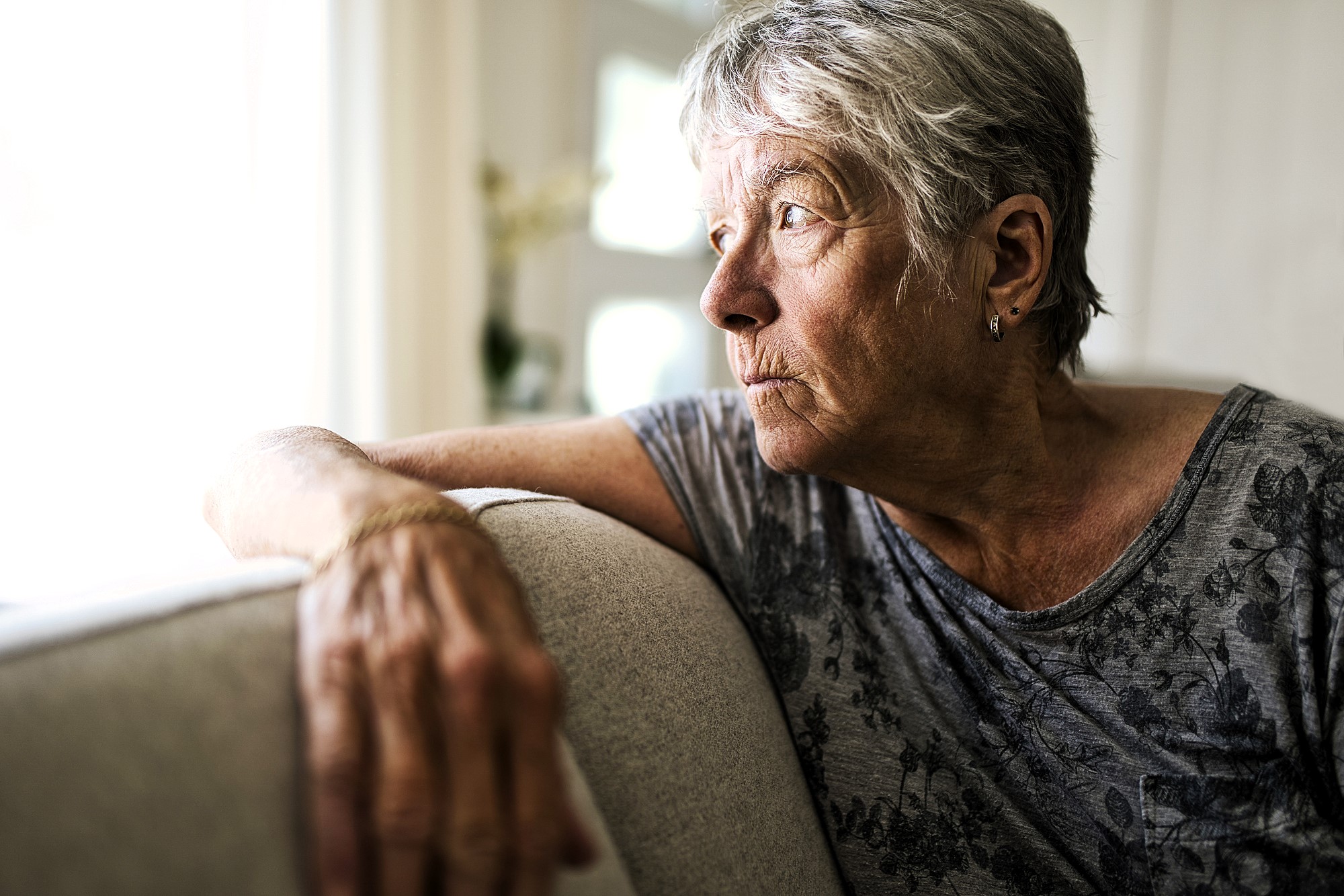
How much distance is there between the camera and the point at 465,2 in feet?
9.25

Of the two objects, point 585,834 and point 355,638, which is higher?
point 355,638

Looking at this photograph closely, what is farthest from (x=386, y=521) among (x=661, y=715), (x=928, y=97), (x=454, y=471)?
(x=928, y=97)

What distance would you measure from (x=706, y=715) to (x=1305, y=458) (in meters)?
0.66

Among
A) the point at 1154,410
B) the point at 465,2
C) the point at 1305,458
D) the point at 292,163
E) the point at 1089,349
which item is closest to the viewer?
→ the point at 1305,458

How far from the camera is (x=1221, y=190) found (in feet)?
12.3

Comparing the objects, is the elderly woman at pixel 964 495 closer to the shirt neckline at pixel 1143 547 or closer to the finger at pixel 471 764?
the shirt neckline at pixel 1143 547

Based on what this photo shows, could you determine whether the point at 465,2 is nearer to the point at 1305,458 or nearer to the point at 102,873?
the point at 1305,458

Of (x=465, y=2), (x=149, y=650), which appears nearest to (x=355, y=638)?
(x=149, y=650)

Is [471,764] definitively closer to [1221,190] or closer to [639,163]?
[639,163]

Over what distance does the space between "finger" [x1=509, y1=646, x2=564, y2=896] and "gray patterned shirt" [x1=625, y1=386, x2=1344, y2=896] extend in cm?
55

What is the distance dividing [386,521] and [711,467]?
61cm

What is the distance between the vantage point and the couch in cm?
44

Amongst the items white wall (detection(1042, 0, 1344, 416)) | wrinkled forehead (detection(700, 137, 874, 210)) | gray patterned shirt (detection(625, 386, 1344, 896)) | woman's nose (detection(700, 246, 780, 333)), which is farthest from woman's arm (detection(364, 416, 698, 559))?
white wall (detection(1042, 0, 1344, 416))

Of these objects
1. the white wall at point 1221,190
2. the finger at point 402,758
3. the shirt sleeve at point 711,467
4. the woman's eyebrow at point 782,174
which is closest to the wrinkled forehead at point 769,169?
the woman's eyebrow at point 782,174
